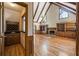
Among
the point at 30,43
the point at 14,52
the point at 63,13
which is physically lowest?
the point at 14,52

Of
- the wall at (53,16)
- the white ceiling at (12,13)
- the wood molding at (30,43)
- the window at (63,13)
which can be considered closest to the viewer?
the wood molding at (30,43)

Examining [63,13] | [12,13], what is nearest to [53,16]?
[63,13]

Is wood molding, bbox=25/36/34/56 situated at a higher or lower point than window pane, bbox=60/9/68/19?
lower

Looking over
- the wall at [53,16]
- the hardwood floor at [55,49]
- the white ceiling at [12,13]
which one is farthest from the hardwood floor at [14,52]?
the wall at [53,16]

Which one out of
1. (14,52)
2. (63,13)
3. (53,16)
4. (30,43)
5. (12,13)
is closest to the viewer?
(30,43)

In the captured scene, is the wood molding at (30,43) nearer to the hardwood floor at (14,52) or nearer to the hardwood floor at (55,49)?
the hardwood floor at (55,49)

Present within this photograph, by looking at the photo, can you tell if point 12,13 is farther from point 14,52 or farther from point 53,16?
point 53,16

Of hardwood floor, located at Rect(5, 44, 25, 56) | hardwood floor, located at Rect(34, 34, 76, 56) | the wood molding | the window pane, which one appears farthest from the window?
the wood molding

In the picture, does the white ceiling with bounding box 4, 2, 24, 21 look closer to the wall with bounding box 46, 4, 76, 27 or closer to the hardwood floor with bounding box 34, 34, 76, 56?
the hardwood floor with bounding box 34, 34, 76, 56

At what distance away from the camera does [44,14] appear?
1464 centimetres

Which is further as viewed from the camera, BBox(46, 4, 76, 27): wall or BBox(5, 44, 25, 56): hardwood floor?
BBox(46, 4, 76, 27): wall

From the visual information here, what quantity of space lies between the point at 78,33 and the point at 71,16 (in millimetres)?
8088

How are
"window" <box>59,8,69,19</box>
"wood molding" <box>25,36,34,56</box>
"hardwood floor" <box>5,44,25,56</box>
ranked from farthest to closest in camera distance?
"window" <box>59,8,69,19</box> < "hardwood floor" <box>5,44,25,56</box> < "wood molding" <box>25,36,34,56</box>

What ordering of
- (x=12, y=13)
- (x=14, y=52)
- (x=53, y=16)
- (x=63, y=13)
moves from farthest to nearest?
(x=53, y=16) < (x=63, y=13) < (x=12, y=13) < (x=14, y=52)
